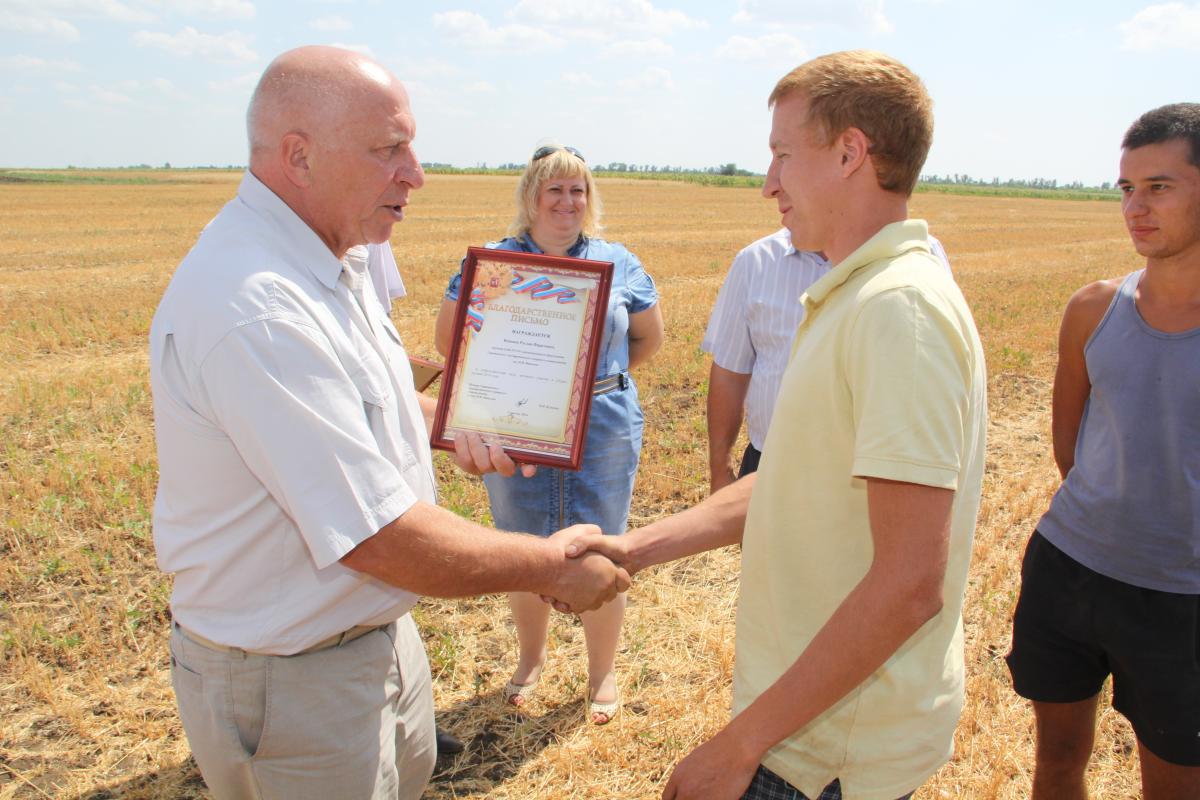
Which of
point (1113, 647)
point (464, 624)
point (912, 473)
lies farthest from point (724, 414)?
point (912, 473)

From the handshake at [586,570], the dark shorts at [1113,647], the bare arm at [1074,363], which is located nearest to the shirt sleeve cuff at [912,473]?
the handshake at [586,570]

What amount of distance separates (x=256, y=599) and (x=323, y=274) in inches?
32.2

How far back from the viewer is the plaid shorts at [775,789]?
177 cm

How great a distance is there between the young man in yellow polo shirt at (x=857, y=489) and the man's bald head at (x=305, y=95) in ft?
3.56

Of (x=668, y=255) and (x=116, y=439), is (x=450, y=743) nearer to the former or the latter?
(x=116, y=439)

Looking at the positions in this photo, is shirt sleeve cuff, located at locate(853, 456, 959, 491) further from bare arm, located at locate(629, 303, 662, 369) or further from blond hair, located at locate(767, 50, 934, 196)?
bare arm, located at locate(629, 303, 662, 369)

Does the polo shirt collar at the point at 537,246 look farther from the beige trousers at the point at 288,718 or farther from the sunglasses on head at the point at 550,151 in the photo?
the beige trousers at the point at 288,718

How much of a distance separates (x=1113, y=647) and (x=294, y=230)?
2.69 m

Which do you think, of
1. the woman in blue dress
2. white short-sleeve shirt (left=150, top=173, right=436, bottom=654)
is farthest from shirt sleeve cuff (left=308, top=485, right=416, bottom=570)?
the woman in blue dress

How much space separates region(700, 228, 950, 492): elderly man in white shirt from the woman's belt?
483 millimetres

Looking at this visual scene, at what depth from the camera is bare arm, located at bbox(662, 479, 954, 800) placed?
151 cm

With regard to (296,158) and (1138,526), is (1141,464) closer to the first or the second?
(1138,526)

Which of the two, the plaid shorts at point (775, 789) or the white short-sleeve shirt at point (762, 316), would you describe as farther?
the white short-sleeve shirt at point (762, 316)

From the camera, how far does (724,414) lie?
13.6 feet
